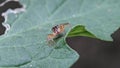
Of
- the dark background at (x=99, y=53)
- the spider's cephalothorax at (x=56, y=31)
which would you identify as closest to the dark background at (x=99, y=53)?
the dark background at (x=99, y=53)

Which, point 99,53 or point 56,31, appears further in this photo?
point 99,53

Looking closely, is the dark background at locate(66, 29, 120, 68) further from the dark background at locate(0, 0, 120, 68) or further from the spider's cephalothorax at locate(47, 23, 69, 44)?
the spider's cephalothorax at locate(47, 23, 69, 44)

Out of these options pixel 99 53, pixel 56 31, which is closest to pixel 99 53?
pixel 99 53

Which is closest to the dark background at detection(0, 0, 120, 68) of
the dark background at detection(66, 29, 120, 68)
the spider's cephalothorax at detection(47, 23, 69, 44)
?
the dark background at detection(66, 29, 120, 68)

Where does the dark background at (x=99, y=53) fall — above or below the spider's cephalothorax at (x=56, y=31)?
below

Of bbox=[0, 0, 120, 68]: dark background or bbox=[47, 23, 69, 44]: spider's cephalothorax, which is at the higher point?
bbox=[47, 23, 69, 44]: spider's cephalothorax

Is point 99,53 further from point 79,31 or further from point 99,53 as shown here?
point 79,31

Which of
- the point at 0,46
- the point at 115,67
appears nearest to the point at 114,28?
the point at 0,46

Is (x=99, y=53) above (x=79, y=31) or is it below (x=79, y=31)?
below

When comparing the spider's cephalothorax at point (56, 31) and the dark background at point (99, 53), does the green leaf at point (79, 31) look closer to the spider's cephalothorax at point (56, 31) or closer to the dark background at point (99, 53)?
the spider's cephalothorax at point (56, 31)

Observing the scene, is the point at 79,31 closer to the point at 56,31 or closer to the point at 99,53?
the point at 56,31

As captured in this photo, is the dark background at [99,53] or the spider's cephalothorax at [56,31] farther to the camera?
the dark background at [99,53]

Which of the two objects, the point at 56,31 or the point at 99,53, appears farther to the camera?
the point at 99,53
